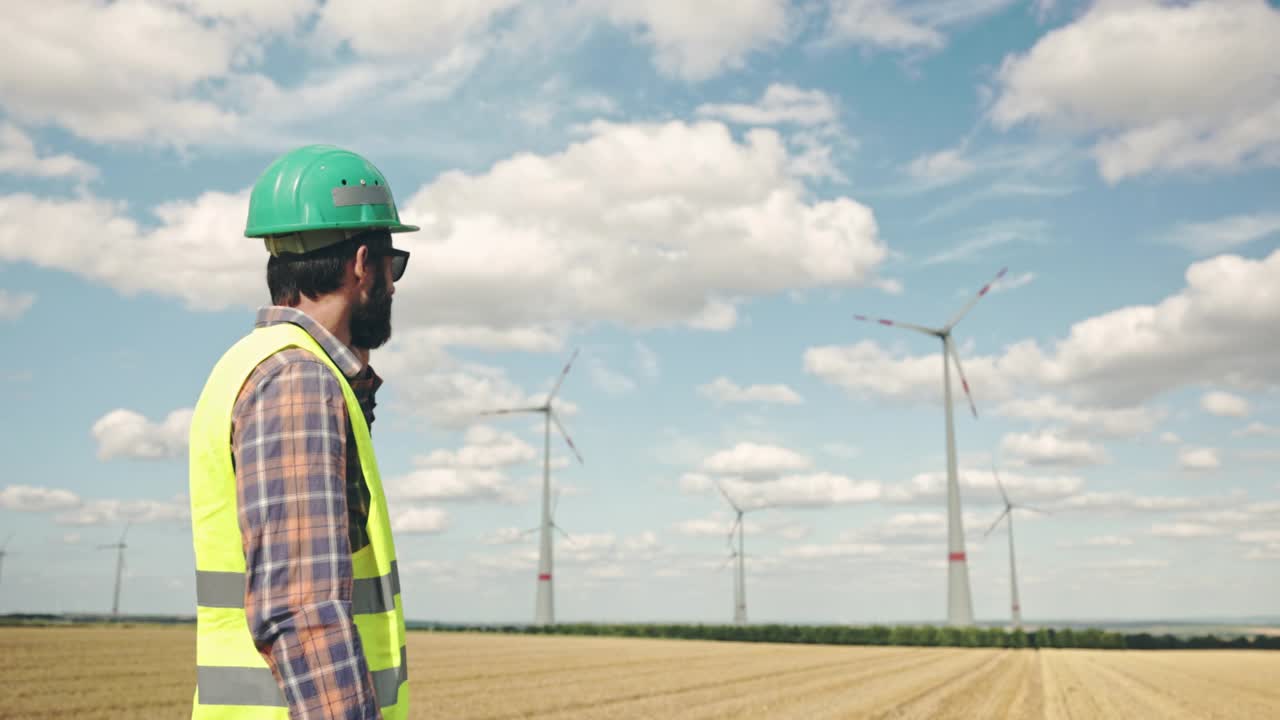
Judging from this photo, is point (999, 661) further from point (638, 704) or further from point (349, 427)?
point (349, 427)

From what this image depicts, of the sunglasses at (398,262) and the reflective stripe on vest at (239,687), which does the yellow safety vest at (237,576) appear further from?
the sunglasses at (398,262)

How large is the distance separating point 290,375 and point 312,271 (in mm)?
549

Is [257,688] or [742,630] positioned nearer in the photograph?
[257,688]

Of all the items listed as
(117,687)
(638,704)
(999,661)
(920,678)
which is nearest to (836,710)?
(638,704)

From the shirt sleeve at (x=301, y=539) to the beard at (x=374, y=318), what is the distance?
18.4 inches

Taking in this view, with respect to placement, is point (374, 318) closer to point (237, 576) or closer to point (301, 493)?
point (301, 493)

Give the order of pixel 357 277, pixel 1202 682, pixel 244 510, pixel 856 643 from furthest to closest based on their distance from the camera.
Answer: pixel 856 643 < pixel 1202 682 < pixel 357 277 < pixel 244 510

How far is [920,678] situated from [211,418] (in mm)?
41379

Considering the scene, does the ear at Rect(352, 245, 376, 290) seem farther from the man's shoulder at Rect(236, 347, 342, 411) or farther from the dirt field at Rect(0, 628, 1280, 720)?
the dirt field at Rect(0, 628, 1280, 720)

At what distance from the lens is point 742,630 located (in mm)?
90250

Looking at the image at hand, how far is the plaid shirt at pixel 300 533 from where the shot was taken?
2.49m

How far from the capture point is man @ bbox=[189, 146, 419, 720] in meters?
2.51

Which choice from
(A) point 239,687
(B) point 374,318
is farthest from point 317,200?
(A) point 239,687

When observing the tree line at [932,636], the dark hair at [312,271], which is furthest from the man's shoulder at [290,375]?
the tree line at [932,636]
